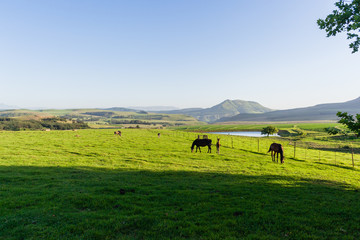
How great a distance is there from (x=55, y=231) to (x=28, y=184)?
29.4ft

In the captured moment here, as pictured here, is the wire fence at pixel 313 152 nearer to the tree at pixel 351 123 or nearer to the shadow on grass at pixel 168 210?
the shadow on grass at pixel 168 210

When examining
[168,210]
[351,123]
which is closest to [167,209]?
[168,210]

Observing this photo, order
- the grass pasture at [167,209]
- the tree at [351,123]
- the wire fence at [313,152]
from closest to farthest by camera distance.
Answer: the grass pasture at [167,209] → the tree at [351,123] → the wire fence at [313,152]

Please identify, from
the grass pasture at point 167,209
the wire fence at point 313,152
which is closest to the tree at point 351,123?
the grass pasture at point 167,209

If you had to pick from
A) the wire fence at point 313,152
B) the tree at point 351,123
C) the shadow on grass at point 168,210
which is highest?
the tree at point 351,123

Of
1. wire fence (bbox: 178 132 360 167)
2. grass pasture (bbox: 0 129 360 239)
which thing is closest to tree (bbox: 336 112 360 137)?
grass pasture (bbox: 0 129 360 239)

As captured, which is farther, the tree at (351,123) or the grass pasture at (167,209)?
the tree at (351,123)

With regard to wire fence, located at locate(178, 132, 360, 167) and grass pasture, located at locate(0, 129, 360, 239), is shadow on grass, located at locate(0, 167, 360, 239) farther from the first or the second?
wire fence, located at locate(178, 132, 360, 167)

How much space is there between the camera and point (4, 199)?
9.87 m

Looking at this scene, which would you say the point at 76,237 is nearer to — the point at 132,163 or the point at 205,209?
the point at 205,209

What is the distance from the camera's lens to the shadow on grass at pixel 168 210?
7.06 meters

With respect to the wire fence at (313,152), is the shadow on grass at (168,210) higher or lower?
higher

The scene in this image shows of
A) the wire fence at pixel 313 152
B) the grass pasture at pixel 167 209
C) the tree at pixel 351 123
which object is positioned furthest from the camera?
the wire fence at pixel 313 152

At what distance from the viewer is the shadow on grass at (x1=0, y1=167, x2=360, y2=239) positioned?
278 inches
